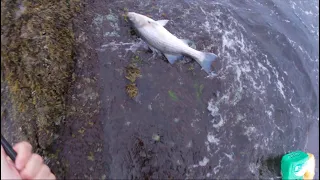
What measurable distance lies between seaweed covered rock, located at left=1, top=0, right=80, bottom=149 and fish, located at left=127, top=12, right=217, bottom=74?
1.25 m

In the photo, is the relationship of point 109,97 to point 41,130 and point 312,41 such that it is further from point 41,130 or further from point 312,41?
point 312,41

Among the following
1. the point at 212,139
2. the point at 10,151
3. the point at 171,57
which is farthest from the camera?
the point at 171,57

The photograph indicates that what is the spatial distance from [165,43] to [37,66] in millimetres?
2079

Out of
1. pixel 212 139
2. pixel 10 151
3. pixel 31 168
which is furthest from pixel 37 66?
pixel 212 139

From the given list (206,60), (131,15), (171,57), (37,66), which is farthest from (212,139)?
(37,66)

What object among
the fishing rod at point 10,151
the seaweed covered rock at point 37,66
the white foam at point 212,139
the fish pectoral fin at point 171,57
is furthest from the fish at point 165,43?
the fishing rod at point 10,151

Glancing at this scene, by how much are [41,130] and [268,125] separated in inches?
159

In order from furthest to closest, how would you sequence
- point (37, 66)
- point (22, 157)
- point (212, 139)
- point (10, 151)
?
point (212, 139) → point (37, 66) → point (10, 151) → point (22, 157)

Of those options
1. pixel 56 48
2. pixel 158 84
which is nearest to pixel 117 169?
A: pixel 158 84

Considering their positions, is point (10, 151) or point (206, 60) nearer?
point (10, 151)

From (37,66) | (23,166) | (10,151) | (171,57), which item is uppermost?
(23,166)

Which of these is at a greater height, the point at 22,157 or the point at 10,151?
the point at 22,157

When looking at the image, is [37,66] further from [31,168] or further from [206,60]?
[206,60]

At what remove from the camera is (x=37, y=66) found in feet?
14.3
